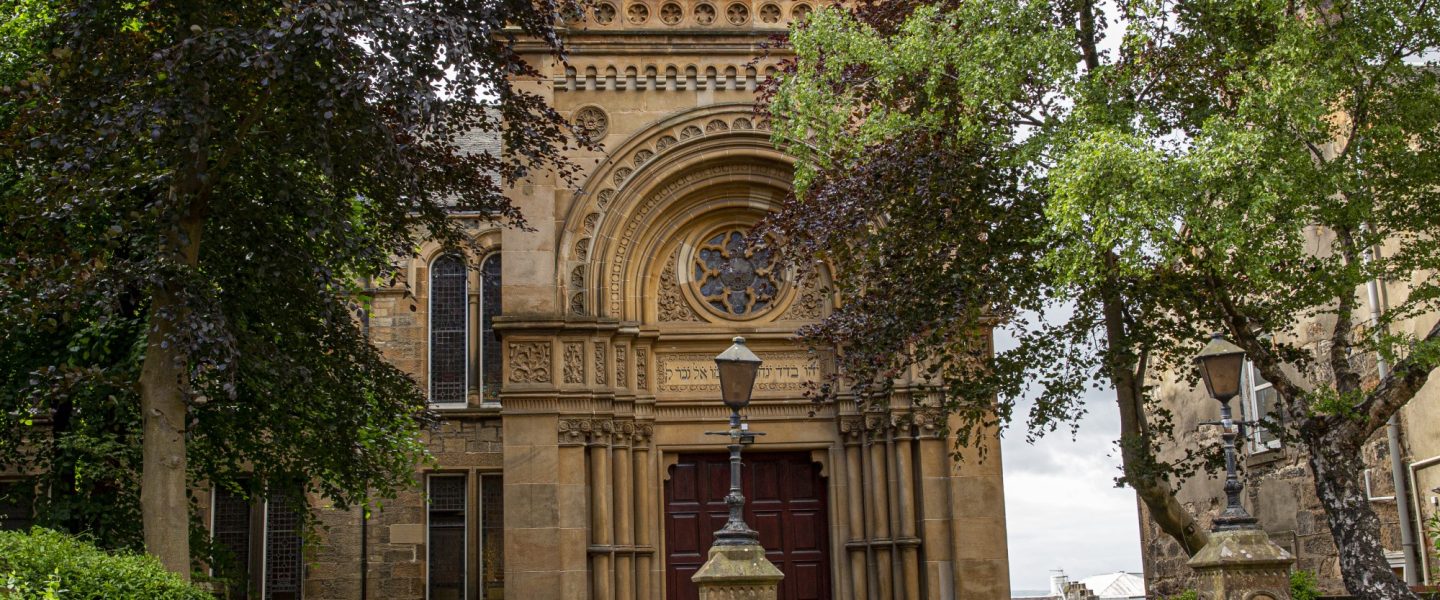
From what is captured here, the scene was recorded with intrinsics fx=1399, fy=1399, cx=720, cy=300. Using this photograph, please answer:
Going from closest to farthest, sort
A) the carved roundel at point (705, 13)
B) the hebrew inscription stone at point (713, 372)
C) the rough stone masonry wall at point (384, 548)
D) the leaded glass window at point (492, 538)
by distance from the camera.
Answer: the hebrew inscription stone at point (713, 372) < the carved roundel at point (705, 13) < the leaded glass window at point (492, 538) < the rough stone masonry wall at point (384, 548)

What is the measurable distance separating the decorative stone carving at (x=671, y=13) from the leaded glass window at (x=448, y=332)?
6172 mm

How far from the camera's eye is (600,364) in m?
18.3

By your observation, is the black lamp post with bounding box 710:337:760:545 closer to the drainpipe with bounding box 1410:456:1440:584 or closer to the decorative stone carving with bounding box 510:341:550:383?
the decorative stone carving with bounding box 510:341:550:383

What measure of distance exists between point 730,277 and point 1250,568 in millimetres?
9384

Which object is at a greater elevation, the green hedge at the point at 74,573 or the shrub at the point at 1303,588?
the green hedge at the point at 74,573

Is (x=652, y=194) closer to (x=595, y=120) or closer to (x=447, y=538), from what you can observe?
(x=595, y=120)

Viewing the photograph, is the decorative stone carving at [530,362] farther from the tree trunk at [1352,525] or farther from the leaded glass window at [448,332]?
the tree trunk at [1352,525]

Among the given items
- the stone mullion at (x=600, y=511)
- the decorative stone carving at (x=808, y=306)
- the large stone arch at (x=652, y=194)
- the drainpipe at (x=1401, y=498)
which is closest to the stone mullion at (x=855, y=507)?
the decorative stone carving at (x=808, y=306)

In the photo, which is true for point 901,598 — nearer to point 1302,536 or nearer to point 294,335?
point 1302,536

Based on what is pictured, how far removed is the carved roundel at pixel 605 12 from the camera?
1908cm

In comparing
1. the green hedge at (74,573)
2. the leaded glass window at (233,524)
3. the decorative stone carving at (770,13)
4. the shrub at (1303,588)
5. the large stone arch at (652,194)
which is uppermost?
the decorative stone carving at (770,13)

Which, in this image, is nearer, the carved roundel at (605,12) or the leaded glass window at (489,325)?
the carved roundel at (605,12)

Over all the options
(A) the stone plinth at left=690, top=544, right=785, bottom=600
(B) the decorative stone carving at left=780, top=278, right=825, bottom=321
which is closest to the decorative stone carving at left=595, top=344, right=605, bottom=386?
(B) the decorative stone carving at left=780, top=278, right=825, bottom=321

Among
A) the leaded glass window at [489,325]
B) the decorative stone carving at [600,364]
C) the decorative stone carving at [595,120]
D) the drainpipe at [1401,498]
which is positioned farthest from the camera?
the leaded glass window at [489,325]
